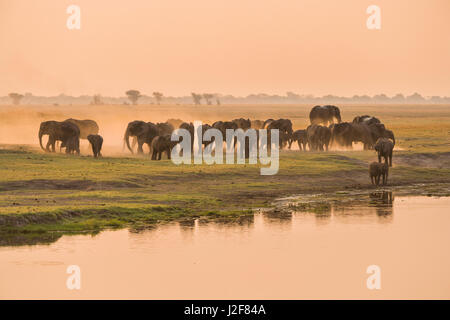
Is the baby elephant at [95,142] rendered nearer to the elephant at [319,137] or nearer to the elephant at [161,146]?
the elephant at [161,146]

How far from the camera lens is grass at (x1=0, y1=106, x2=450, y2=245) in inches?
1220

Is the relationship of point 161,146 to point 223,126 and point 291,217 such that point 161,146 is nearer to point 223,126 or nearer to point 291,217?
point 223,126

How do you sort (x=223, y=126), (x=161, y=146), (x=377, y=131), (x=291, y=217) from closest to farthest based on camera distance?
(x=291, y=217) → (x=161, y=146) → (x=223, y=126) → (x=377, y=131)

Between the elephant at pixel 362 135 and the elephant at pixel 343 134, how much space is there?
0.24 metres

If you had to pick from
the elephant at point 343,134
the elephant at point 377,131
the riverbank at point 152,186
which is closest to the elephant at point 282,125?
the elephant at point 343,134

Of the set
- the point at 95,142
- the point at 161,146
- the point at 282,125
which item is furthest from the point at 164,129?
the point at 282,125

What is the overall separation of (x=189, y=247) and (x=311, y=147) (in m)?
36.0

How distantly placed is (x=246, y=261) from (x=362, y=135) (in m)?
38.6

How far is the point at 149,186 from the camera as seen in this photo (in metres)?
40.9

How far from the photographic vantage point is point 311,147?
62344mm

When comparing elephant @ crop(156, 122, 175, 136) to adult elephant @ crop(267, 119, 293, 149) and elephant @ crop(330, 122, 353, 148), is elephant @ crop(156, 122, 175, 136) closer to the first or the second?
adult elephant @ crop(267, 119, 293, 149)
